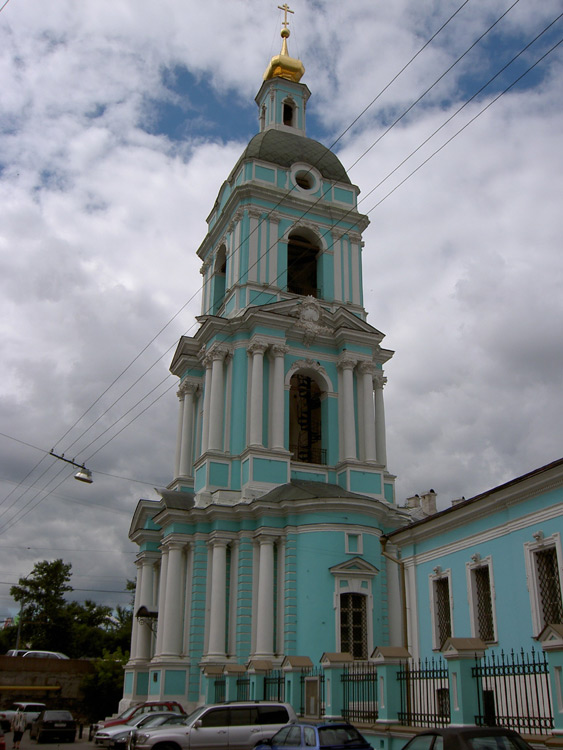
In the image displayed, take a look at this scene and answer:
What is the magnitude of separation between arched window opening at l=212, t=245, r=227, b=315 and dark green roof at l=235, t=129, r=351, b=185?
410 cm

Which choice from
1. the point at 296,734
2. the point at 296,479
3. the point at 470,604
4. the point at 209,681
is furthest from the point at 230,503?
the point at 296,734

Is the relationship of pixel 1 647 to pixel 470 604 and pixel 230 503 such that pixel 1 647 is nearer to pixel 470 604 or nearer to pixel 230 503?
pixel 230 503

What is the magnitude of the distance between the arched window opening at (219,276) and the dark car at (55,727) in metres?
17.3

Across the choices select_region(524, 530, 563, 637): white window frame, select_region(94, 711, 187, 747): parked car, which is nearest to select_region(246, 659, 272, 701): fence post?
select_region(94, 711, 187, 747): parked car

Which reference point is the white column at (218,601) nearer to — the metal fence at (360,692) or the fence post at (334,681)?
the fence post at (334,681)

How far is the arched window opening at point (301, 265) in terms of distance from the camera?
33.2 metres

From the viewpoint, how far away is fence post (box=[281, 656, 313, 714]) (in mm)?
18844

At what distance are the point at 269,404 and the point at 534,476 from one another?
14607 millimetres

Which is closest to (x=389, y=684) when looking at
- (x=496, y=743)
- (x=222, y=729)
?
(x=222, y=729)

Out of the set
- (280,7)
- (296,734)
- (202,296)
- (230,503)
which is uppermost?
(280,7)

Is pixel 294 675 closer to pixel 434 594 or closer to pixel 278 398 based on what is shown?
pixel 434 594

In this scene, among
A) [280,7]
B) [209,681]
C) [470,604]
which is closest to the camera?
[470,604]

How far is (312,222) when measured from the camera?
32875mm

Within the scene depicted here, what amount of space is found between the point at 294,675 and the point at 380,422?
44.6ft
